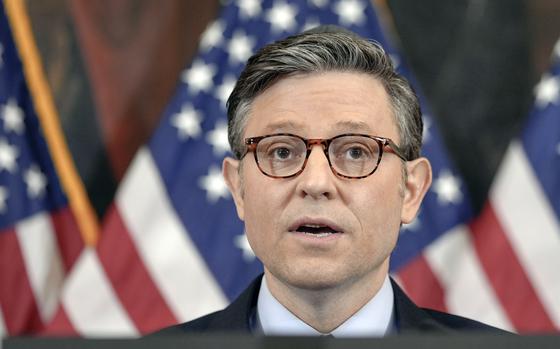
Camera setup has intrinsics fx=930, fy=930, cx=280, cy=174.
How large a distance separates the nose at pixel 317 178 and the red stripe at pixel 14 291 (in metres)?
2.27

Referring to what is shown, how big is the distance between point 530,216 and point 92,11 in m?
1.62

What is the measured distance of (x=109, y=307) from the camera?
3.02 meters

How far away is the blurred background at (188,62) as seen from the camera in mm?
3076

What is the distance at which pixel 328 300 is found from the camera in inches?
44.2

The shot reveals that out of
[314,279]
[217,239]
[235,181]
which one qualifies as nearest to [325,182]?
[314,279]

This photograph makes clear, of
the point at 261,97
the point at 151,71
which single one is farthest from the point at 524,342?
the point at 151,71

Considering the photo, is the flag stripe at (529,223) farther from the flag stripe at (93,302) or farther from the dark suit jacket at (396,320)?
the dark suit jacket at (396,320)

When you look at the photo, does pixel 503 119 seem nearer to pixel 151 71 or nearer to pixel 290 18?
pixel 290 18

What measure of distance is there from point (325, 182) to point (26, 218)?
2.31 m

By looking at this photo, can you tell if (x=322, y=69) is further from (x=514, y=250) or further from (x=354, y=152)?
(x=514, y=250)

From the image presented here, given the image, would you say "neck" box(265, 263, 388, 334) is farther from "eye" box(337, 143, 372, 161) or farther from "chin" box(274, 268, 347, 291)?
"eye" box(337, 143, 372, 161)

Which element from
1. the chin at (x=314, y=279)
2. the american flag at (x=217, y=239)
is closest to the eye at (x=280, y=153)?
the chin at (x=314, y=279)

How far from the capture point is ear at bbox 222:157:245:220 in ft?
3.97

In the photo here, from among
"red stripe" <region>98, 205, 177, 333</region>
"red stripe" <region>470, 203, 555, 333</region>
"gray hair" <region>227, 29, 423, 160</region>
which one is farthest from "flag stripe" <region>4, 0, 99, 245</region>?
"gray hair" <region>227, 29, 423, 160</region>
